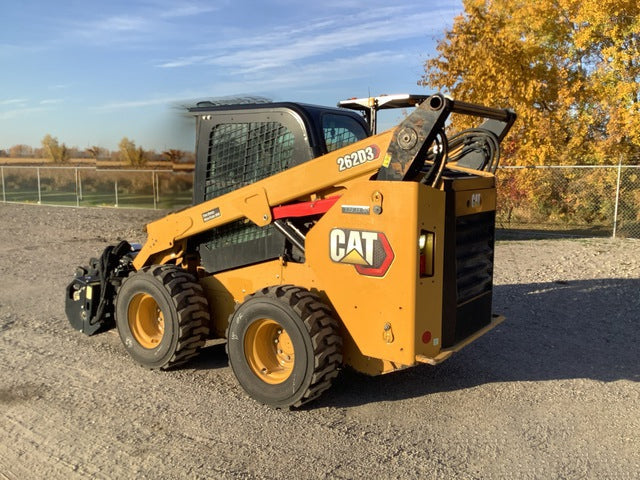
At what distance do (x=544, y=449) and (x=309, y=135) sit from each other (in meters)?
2.84

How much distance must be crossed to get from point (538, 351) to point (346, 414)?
8.39 feet

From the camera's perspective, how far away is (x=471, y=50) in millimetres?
14766

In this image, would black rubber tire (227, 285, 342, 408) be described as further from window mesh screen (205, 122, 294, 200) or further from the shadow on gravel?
window mesh screen (205, 122, 294, 200)

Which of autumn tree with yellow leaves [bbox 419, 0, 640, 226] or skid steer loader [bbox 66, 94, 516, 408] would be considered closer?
skid steer loader [bbox 66, 94, 516, 408]

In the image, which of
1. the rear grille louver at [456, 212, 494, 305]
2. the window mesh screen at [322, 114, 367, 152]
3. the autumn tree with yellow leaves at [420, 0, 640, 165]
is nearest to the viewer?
the rear grille louver at [456, 212, 494, 305]

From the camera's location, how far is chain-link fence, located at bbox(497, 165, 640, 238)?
50.1 ft

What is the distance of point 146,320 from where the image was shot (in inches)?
210

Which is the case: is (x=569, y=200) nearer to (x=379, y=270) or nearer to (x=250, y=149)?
(x=250, y=149)

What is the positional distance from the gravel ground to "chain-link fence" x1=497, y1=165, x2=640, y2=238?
30.4ft

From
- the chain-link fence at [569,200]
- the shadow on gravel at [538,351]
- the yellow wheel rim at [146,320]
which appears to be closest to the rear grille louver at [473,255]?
the shadow on gravel at [538,351]

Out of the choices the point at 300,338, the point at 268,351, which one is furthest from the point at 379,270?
the point at 268,351

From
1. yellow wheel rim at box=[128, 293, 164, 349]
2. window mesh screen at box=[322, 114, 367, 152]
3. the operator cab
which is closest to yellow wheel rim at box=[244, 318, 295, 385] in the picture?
the operator cab

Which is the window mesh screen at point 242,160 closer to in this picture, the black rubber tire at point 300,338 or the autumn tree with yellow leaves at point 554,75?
the black rubber tire at point 300,338

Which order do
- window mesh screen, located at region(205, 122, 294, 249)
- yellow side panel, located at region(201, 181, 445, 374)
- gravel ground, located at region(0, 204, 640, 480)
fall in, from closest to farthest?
gravel ground, located at region(0, 204, 640, 480)
yellow side panel, located at region(201, 181, 445, 374)
window mesh screen, located at region(205, 122, 294, 249)
